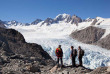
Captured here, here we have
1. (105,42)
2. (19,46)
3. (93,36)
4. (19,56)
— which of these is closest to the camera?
(19,56)

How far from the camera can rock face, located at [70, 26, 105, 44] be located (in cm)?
9882

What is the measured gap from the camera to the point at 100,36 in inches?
3885

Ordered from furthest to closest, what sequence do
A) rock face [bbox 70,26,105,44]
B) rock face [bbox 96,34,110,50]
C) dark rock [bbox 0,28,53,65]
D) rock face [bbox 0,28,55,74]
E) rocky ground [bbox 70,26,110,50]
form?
rock face [bbox 70,26,105,44], rocky ground [bbox 70,26,110,50], rock face [bbox 96,34,110,50], dark rock [bbox 0,28,53,65], rock face [bbox 0,28,55,74]

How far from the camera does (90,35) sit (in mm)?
104062

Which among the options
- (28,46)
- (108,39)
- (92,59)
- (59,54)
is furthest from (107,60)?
(108,39)

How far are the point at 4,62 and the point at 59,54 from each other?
300cm

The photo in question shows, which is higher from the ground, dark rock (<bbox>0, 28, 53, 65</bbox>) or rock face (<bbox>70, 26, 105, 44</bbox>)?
rock face (<bbox>70, 26, 105, 44</bbox>)

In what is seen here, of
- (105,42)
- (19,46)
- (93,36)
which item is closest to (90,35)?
(93,36)

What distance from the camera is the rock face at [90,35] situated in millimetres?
98819

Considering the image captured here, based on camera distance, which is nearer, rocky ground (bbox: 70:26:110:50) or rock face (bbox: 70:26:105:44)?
rocky ground (bbox: 70:26:110:50)

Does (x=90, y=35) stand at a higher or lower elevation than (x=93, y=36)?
higher

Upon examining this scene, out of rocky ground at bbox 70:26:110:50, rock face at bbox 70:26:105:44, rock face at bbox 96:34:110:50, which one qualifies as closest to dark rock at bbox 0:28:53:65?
rock face at bbox 96:34:110:50

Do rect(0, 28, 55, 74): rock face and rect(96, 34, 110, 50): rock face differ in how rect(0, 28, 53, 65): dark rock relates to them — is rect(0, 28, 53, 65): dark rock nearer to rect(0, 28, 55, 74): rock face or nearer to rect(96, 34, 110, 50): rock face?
rect(0, 28, 55, 74): rock face

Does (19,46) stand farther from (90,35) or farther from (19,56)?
(90,35)
